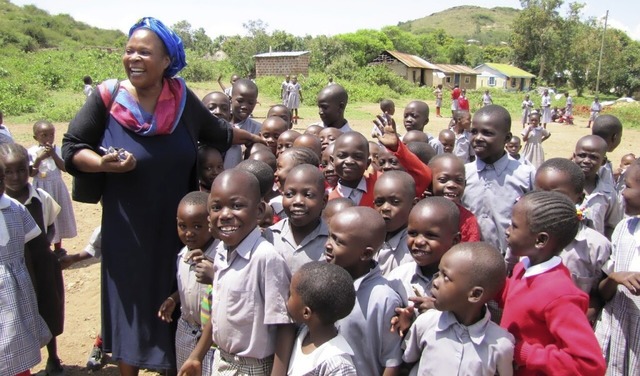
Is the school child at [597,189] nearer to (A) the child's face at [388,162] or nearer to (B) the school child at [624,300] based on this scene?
(B) the school child at [624,300]

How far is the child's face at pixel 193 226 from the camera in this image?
2396mm

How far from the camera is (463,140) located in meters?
5.60

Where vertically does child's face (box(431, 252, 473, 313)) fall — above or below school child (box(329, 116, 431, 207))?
below

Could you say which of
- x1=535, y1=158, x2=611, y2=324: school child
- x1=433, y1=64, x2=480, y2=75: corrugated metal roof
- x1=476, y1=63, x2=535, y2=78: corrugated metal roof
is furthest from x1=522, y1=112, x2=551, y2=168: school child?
x1=476, y1=63, x2=535, y2=78: corrugated metal roof

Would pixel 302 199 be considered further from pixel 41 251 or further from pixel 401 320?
pixel 41 251

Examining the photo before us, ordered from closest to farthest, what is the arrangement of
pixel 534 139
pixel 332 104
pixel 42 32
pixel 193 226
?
pixel 193 226
pixel 332 104
pixel 534 139
pixel 42 32

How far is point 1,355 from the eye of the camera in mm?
2393

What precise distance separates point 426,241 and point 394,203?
1.35ft

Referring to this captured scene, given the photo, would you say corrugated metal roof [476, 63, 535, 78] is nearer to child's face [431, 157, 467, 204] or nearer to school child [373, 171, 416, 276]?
child's face [431, 157, 467, 204]

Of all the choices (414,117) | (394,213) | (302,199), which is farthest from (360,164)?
(414,117)

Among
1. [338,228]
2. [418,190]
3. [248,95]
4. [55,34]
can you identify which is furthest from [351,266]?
[55,34]

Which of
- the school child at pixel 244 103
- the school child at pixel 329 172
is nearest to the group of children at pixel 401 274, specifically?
the school child at pixel 329 172

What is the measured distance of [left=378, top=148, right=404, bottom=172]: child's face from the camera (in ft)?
10.4

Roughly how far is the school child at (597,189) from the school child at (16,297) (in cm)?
313
